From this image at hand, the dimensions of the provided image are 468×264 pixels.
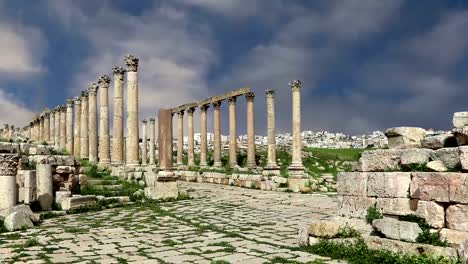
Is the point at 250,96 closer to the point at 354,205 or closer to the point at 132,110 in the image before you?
the point at 132,110

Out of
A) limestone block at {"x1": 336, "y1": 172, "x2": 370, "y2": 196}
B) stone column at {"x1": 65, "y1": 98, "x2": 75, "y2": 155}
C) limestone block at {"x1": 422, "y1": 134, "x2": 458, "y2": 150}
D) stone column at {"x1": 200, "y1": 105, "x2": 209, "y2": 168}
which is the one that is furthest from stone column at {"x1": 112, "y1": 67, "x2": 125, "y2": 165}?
limestone block at {"x1": 422, "y1": 134, "x2": 458, "y2": 150}

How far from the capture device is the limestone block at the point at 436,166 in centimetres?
701

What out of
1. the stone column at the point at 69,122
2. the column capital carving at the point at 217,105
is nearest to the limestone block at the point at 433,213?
the column capital carving at the point at 217,105

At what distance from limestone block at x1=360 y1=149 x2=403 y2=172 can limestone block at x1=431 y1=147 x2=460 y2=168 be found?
681mm

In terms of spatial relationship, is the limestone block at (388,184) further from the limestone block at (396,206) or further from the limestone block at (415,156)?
the limestone block at (415,156)

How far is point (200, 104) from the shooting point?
39312mm

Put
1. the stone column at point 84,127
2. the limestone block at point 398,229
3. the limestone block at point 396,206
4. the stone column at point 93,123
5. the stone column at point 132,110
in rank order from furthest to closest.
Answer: the stone column at point 84,127 → the stone column at point 93,123 → the stone column at point 132,110 → the limestone block at point 396,206 → the limestone block at point 398,229

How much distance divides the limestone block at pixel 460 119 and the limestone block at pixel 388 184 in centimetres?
120

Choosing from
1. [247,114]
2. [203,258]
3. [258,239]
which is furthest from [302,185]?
[203,258]

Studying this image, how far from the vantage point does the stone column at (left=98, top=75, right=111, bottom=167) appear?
28453 mm

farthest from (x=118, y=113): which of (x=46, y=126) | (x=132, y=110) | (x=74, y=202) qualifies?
(x=46, y=126)

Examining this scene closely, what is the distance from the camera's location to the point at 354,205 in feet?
27.3

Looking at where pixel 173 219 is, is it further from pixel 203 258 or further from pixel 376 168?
pixel 376 168

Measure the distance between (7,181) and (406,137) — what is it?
10.4m
